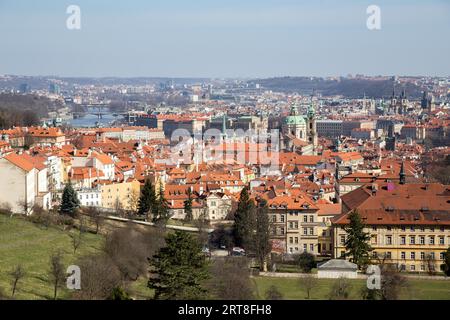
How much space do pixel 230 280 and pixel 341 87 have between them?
5050 inches

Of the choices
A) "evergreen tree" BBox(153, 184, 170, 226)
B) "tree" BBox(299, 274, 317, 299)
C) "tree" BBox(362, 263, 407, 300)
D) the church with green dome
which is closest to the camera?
"tree" BBox(362, 263, 407, 300)

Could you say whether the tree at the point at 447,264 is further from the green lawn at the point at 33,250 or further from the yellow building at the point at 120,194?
the yellow building at the point at 120,194

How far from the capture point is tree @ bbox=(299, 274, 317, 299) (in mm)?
17211

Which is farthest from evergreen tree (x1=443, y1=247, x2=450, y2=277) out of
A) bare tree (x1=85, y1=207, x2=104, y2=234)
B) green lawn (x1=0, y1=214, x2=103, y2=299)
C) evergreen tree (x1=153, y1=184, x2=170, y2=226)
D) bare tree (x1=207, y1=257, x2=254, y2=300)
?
bare tree (x1=85, y1=207, x2=104, y2=234)

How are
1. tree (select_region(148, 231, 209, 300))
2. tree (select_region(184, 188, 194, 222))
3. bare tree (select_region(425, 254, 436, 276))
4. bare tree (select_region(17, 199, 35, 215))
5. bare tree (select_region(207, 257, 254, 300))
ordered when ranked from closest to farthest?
1. tree (select_region(148, 231, 209, 300))
2. bare tree (select_region(207, 257, 254, 300))
3. bare tree (select_region(425, 254, 436, 276))
4. bare tree (select_region(17, 199, 35, 215))
5. tree (select_region(184, 188, 194, 222))

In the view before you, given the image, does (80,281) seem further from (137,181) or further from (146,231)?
(137,181)

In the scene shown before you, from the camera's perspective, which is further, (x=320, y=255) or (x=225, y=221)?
(x=225, y=221)

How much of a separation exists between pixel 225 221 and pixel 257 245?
18.2ft

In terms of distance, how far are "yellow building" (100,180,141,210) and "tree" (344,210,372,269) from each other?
7.67 m

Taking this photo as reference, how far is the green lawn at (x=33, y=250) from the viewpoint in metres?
15.9

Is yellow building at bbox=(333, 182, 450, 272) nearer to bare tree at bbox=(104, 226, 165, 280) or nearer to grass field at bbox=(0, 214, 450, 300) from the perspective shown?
grass field at bbox=(0, 214, 450, 300)

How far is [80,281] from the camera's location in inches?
602

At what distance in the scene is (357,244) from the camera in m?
20.4
